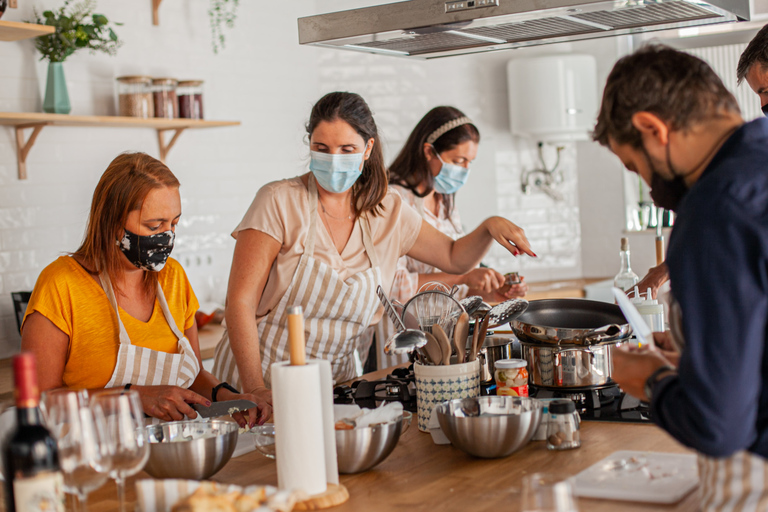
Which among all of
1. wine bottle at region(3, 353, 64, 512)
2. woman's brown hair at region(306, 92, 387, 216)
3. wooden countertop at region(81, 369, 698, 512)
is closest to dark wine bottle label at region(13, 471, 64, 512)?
wine bottle at region(3, 353, 64, 512)

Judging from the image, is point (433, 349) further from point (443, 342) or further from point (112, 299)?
point (112, 299)

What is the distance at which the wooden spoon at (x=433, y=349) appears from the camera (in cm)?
175

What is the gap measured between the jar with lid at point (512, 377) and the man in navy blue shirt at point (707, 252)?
60 centimetres

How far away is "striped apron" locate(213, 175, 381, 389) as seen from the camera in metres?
2.42

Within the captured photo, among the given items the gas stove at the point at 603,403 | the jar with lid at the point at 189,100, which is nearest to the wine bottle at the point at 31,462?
the gas stove at the point at 603,403

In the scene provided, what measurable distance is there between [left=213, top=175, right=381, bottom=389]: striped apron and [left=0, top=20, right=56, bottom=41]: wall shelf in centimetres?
152

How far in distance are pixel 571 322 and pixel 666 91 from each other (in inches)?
45.7

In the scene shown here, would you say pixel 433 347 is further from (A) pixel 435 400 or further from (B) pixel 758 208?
(B) pixel 758 208

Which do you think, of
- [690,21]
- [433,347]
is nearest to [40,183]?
[433,347]

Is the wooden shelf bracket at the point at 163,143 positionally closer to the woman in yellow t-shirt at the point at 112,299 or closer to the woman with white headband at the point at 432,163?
→ the woman with white headband at the point at 432,163

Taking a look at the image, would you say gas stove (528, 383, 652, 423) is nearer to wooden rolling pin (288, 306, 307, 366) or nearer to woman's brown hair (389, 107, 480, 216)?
wooden rolling pin (288, 306, 307, 366)

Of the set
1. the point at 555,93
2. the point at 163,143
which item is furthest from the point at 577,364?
the point at 555,93

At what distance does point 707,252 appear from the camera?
3.41ft

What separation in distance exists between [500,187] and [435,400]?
3787 millimetres
